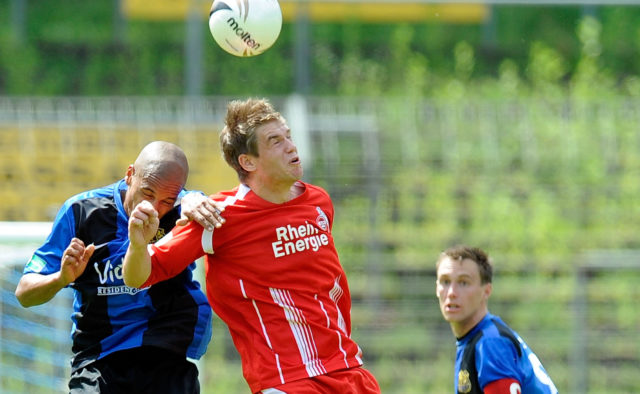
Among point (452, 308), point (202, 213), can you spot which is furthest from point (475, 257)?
point (202, 213)

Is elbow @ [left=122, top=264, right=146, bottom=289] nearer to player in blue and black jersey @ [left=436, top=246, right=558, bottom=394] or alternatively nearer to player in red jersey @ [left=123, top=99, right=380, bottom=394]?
player in red jersey @ [left=123, top=99, right=380, bottom=394]

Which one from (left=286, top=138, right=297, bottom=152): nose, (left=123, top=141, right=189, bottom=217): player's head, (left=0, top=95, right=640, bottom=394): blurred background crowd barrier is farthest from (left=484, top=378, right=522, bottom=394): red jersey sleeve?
(left=0, top=95, right=640, bottom=394): blurred background crowd barrier

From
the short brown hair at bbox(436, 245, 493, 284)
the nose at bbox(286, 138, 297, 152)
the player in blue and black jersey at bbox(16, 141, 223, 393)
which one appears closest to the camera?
the player in blue and black jersey at bbox(16, 141, 223, 393)

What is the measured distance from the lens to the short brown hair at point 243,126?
12.5ft

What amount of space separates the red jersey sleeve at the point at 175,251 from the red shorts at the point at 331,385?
620mm

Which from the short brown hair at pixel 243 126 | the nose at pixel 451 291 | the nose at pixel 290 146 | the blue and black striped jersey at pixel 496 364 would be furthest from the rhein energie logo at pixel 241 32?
the blue and black striped jersey at pixel 496 364

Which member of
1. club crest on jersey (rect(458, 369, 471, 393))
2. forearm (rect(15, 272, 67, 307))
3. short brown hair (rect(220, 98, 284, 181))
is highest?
short brown hair (rect(220, 98, 284, 181))

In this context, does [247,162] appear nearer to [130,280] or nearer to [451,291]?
[130,280]

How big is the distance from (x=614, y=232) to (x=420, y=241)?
2.72 meters

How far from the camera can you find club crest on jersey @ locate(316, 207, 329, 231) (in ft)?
12.7

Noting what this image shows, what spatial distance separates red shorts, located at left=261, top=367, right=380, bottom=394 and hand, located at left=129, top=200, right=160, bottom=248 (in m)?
0.82

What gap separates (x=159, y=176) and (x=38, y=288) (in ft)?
2.15

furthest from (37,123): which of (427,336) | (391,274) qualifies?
(427,336)

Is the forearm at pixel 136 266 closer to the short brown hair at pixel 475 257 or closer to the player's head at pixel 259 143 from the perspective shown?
the player's head at pixel 259 143
